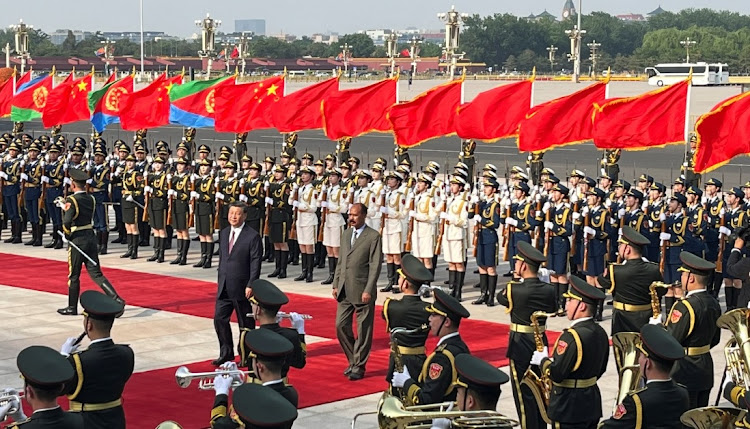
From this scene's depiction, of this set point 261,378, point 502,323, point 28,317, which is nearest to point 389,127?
point 502,323

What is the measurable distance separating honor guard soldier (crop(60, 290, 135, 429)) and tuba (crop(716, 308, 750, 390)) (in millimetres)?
4054

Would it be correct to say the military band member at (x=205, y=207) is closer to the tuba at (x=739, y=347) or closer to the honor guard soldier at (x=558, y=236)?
the honor guard soldier at (x=558, y=236)

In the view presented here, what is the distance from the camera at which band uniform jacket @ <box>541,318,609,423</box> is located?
338 inches

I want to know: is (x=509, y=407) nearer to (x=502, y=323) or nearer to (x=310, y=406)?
(x=310, y=406)

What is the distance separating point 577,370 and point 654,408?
1419 millimetres

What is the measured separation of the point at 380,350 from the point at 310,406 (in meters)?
2.39

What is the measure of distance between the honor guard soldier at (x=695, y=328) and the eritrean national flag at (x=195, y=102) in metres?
13.3

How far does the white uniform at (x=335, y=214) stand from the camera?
59.7ft

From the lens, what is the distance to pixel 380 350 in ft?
45.1

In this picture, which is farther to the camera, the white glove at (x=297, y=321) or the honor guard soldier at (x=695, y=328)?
the honor guard soldier at (x=695, y=328)

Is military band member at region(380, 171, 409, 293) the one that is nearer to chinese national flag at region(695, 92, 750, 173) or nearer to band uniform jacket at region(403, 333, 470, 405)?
chinese national flag at region(695, 92, 750, 173)

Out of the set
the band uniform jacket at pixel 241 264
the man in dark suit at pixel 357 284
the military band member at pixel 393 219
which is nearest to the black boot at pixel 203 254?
the military band member at pixel 393 219

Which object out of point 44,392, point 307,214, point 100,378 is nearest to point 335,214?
point 307,214

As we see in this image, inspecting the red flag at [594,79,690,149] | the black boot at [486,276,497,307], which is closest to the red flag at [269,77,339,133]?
the red flag at [594,79,690,149]
